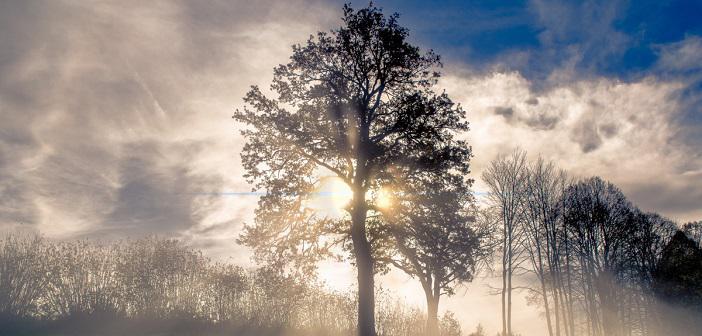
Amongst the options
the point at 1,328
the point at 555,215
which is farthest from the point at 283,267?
the point at 1,328

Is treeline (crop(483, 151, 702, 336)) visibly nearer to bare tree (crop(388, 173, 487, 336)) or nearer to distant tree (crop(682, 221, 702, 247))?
distant tree (crop(682, 221, 702, 247))

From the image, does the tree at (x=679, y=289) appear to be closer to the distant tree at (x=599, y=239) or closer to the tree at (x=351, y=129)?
the distant tree at (x=599, y=239)

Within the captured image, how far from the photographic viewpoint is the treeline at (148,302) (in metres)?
31.9

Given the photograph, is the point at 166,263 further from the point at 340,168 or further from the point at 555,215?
the point at 555,215

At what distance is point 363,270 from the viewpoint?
16.9 metres

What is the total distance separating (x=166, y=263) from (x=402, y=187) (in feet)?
91.9

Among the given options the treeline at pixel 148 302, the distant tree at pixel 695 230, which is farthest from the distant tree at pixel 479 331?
the distant tree at pixel 695 230

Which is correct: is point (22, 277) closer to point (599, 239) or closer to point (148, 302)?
point (148, 302)

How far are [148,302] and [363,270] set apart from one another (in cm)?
2516

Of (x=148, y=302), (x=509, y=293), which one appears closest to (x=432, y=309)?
(x=509, y=293)

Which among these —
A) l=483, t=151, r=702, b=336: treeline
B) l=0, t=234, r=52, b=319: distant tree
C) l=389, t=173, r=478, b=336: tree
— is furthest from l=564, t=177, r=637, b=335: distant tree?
l=0, t=234, r=52, b=319: distant tree

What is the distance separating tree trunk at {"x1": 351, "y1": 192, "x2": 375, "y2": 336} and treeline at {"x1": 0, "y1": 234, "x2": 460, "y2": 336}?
16.4 m

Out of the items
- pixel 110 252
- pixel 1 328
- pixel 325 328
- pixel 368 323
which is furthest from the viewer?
pixel 110 252

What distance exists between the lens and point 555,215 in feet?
99.5
